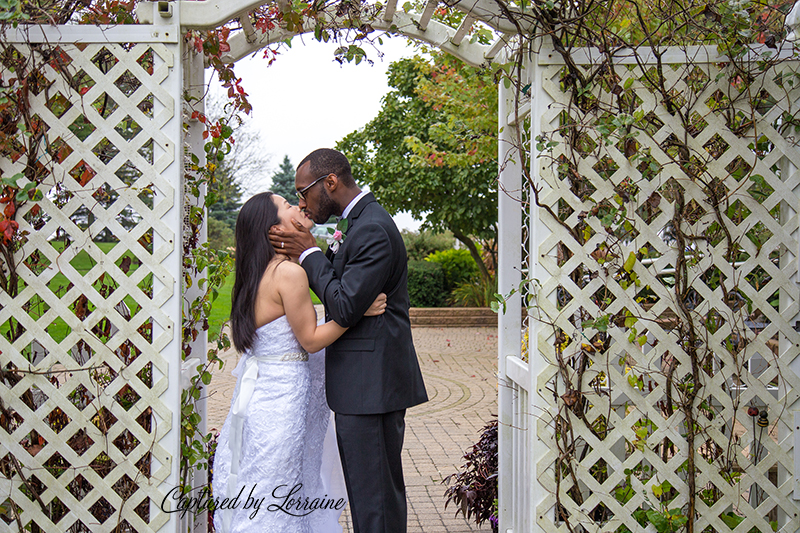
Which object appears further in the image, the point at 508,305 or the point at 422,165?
the point at 422,165

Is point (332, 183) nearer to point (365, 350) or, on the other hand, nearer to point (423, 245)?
point (365, 350)

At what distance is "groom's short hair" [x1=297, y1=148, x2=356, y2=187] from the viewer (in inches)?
114

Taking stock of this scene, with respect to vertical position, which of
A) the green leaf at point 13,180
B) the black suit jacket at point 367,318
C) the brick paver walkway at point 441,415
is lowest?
the brick paver walkway at point 441,415

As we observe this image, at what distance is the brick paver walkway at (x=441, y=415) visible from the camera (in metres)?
4.25

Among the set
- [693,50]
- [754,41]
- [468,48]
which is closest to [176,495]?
[468,48]

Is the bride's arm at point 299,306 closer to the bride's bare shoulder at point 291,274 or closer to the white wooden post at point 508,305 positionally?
the bride's bare shoulder at point 291,274

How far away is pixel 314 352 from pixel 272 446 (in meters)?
0.47

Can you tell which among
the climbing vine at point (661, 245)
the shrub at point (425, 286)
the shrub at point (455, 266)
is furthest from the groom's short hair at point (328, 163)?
the shrub at point (455, 266)

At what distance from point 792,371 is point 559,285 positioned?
111 cm

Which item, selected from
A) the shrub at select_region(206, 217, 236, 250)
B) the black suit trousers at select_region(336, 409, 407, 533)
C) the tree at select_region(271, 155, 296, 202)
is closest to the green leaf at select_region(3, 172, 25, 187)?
the black suit trousers at select_region(336, 409, 407, 533)

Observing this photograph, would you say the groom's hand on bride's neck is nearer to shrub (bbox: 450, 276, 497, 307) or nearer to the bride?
the bride

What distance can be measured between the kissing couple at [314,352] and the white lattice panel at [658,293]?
65cm

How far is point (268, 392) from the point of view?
2.90m

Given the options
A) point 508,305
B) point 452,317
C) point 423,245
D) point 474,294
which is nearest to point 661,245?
point 508,305
